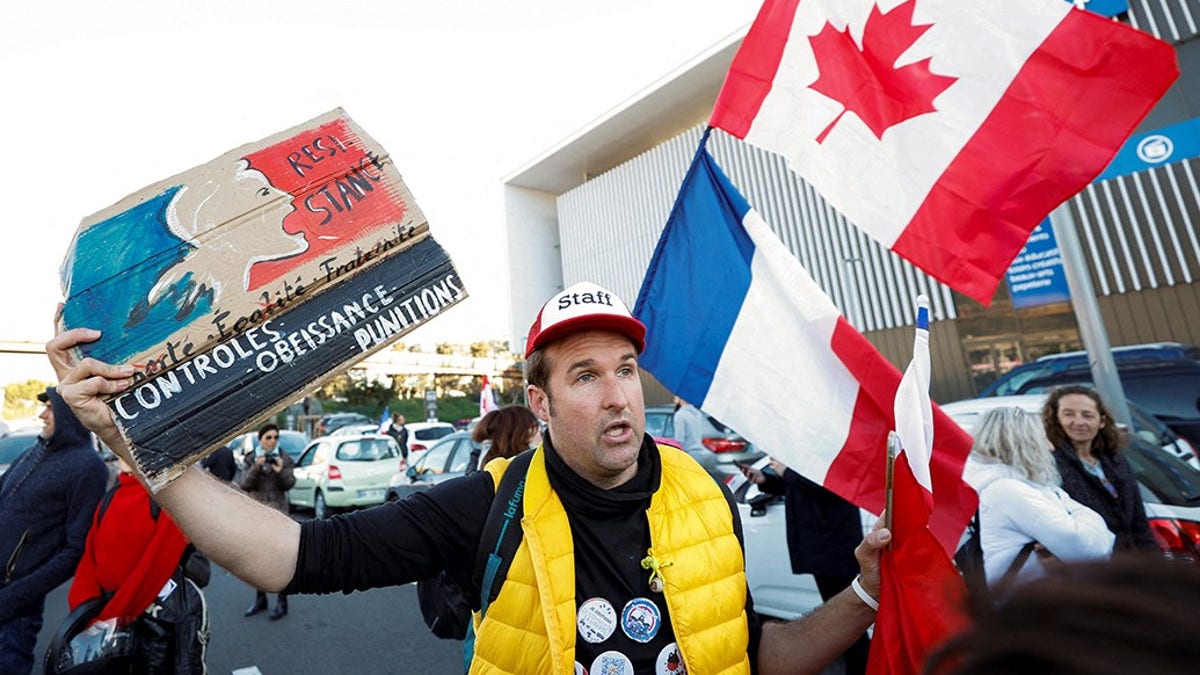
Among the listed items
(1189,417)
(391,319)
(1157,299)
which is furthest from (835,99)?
(1157,299)

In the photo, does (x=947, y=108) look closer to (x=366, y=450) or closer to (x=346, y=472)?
(x=346, y=472)

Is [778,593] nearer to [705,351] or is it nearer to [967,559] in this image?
[967,559]

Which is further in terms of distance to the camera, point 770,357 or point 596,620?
point 770,357

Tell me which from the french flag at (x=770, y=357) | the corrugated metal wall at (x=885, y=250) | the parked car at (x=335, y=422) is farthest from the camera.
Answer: the parked car at (x=335, y=422)

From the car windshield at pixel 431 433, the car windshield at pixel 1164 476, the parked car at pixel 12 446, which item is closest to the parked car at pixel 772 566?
the car windshield at pixel 1164 476

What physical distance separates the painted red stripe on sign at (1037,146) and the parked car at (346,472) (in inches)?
406

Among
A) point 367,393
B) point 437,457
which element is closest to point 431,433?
point 437,457

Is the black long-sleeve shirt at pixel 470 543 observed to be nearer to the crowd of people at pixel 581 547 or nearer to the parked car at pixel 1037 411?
the crowd of people at pixel 581 547

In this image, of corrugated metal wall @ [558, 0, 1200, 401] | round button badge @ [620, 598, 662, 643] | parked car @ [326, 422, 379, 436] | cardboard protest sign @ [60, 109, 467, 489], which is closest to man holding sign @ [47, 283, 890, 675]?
round button badge @ [620, 598, 662, 643]

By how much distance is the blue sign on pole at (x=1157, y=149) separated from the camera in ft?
22.0

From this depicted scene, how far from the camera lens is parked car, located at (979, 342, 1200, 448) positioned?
606 cm

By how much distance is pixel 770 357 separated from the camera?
8.31 feet

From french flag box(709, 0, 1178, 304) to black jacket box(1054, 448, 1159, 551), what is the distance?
1.32m

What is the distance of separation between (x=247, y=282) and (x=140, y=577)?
253cm
